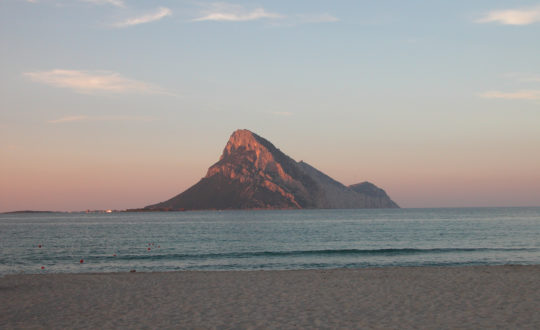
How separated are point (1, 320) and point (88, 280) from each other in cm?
1026

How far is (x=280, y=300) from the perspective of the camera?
18.4 m

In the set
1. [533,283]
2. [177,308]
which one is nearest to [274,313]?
[177,308]

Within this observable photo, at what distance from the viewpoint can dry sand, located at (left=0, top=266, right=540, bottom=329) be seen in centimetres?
1453

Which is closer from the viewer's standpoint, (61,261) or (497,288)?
(497,288)

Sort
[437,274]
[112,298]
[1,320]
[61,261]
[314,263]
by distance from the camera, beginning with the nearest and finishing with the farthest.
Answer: [1,320]
[112,298]
[437,274]
[314,263]
[61,261]

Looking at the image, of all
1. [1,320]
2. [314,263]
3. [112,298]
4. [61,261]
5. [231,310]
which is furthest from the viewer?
[61,261]

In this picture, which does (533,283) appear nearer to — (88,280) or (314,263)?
(314,263)

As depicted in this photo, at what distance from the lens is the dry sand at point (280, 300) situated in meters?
14.5

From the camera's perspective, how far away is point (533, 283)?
2167 centimetres

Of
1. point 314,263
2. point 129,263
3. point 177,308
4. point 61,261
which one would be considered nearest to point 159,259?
point 129,263

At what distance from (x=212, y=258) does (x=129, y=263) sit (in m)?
7.25

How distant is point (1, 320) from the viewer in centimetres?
1495

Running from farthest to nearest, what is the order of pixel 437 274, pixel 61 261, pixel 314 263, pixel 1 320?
pixel 61 261
pixel 314 263
pixel 437 274
pixel 1 320

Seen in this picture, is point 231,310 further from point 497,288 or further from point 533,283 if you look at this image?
point 533,283
